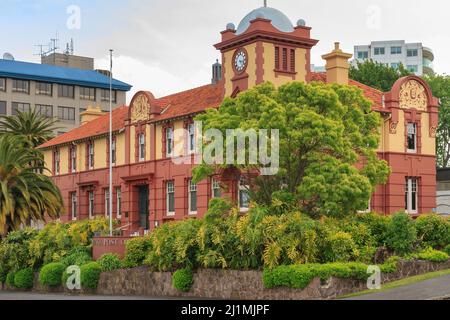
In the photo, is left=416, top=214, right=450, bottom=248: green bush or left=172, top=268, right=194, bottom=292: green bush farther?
left=416, top=214, right=450, bottom=248: green bush

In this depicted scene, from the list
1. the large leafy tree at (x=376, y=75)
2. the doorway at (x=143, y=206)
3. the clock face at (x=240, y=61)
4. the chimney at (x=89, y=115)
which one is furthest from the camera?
the chimney at (x=89, y=115)

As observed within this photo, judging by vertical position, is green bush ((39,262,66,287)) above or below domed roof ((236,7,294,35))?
below

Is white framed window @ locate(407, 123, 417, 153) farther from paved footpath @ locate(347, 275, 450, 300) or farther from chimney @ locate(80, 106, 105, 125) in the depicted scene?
chimney @ locate(80, 106, 105, 125)

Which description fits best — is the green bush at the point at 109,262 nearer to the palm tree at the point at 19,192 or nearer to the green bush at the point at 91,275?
the green bush at the point at 91,275

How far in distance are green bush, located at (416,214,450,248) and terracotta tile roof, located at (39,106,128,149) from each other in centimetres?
2410

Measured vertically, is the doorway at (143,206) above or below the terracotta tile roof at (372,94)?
below

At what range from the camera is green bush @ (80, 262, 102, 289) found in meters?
43.8

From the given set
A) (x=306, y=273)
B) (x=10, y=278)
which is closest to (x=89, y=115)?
(x=10, y=278)

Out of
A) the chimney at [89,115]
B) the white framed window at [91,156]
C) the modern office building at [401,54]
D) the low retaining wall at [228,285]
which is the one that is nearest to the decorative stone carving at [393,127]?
the low retaining wall at [228,285]

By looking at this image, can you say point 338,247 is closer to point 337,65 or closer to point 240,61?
point 240,61

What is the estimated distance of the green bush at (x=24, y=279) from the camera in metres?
48.5

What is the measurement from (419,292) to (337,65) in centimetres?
1962

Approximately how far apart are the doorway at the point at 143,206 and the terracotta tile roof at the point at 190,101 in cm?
543

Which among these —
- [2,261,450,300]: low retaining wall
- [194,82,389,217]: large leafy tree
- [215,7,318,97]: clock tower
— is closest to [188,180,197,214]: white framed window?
[215,7,318,97]: clock tower
